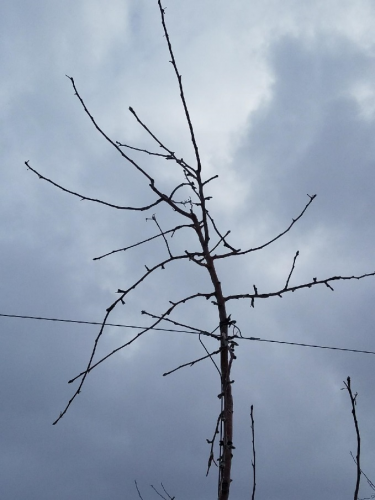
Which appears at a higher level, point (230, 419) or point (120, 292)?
point (120, 292)

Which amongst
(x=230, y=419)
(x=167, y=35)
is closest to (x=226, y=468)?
(x=230, y=419)

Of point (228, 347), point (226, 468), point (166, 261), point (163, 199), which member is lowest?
point (226, 468)

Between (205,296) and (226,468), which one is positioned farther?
(205,296)

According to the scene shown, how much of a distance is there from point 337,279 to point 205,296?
2.73 feet

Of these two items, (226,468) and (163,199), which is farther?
(163,199)

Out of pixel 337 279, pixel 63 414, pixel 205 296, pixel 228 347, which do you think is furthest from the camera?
pixel 337 279

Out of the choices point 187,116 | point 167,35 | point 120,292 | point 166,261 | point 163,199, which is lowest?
point 120,292

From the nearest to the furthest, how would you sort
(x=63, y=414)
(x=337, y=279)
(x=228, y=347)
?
(x=63, y=414), (x=228, y=347), (x=337, y=279)

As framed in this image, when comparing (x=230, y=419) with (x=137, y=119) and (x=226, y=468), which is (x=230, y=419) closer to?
(x=226, y=468)

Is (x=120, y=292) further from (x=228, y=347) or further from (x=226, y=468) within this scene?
(x=226, y=468)

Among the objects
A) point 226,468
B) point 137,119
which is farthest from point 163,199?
point 226,468

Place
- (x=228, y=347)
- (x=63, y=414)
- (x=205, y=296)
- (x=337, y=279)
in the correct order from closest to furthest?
(x=63, y=414) → (x=228, y=347) → (x=205, y=296) → (x=337, y=279)

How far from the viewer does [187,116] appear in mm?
2590

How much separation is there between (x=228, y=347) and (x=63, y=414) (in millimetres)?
868
